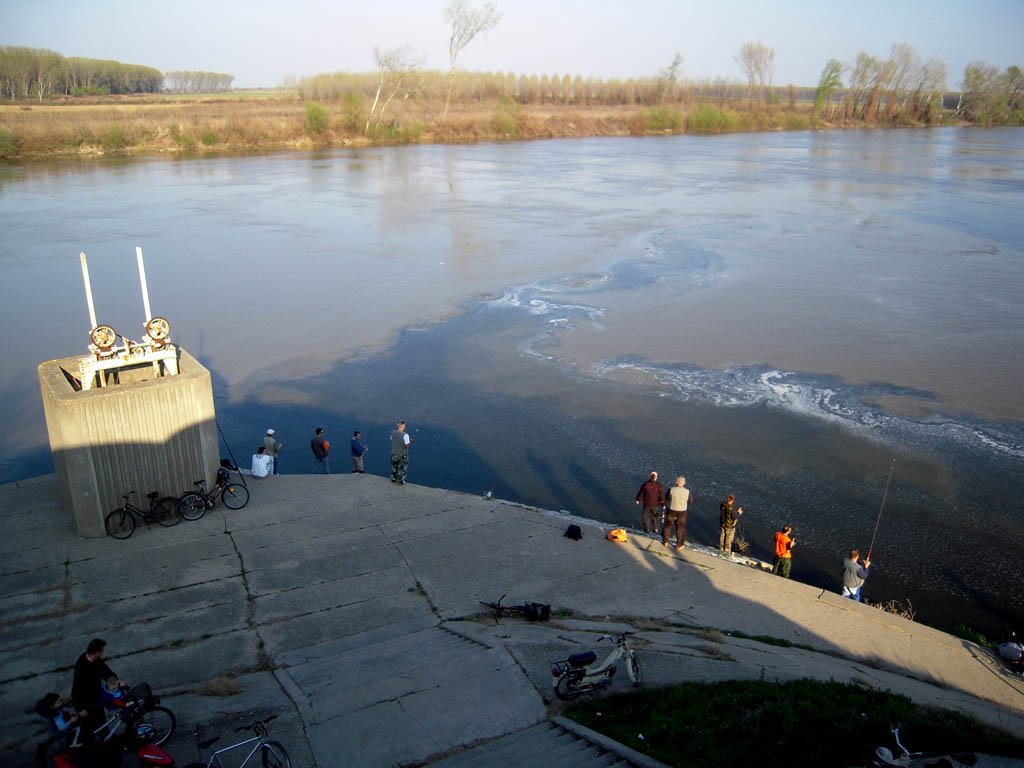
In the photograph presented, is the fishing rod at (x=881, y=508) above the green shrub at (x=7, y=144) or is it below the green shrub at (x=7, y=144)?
below

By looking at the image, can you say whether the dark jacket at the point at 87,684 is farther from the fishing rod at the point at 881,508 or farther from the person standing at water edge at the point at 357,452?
the fishing rod at the point at 881,508

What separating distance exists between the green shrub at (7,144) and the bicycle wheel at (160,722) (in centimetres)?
7075

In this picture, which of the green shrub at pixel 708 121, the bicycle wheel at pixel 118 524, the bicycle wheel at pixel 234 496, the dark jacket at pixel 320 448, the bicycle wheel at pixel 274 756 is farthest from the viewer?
the green shrub at pixel 708 121

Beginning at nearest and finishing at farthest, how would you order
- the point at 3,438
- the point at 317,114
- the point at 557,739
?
the point at 557,739 < the point at 3,438 < the point at 317,114

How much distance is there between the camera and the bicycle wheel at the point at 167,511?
39.7 ft

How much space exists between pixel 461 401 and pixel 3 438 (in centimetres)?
1004

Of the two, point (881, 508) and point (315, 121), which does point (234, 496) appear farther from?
point (315, 121)

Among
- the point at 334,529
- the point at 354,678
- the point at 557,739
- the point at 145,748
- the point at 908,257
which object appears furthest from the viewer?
the point at 908,257

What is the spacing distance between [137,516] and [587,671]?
7.62 meters

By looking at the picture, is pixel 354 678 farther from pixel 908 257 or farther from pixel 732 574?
pixel 908 257

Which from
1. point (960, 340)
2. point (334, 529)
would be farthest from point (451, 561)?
point (960, 340)

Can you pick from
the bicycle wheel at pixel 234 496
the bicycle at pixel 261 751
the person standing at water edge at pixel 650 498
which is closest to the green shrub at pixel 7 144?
the bicycle wheel at pixel 234 496

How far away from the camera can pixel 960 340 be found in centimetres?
2388

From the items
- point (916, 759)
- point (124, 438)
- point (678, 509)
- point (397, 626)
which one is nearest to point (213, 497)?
point (124, 438)
